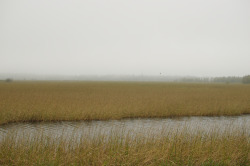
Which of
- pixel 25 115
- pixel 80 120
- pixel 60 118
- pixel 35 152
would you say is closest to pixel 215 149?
pixel 35 152

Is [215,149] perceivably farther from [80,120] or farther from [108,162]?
[80,120]

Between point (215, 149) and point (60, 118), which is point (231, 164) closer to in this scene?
point (215, 149)

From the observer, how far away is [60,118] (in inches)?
516

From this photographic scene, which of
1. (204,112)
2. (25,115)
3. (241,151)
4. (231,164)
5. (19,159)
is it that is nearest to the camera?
(19,159)

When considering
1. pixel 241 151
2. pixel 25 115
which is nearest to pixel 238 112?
pixel 241 151

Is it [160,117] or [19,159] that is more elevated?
[19,159]

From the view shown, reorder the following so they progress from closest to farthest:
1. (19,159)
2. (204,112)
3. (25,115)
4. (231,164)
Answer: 1. (19,159)
2. (231,164)
3. (25,115)
4. (204,112)

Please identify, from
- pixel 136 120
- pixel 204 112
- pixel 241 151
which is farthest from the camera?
pixel 204 112

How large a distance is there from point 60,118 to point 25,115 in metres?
2.62

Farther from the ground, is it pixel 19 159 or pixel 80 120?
pixel 19 159

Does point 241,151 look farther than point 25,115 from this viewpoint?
No

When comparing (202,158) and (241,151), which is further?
(241,151)

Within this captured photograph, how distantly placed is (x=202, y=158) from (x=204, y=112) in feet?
39.1

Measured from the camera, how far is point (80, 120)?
1330cm
